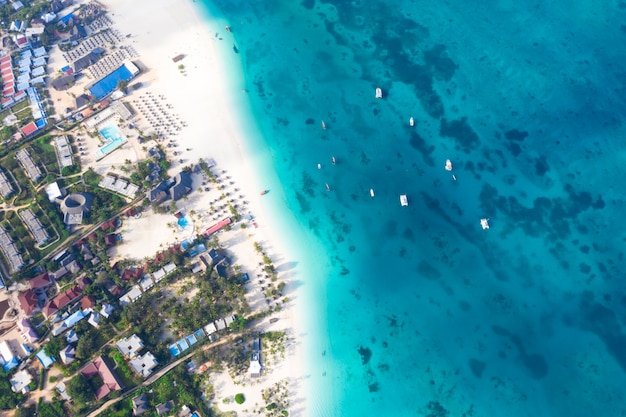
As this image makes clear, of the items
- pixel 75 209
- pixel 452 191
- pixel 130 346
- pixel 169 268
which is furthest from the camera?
pixel 452 191

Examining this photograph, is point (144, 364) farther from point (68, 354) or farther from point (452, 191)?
point (452, 191)

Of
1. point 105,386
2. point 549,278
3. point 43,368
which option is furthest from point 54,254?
point 549,278

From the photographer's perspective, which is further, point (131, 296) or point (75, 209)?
point (75, 209)

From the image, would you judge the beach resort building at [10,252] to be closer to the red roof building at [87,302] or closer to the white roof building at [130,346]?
the red roof building at [87,302]

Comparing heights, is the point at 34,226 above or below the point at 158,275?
Result: above

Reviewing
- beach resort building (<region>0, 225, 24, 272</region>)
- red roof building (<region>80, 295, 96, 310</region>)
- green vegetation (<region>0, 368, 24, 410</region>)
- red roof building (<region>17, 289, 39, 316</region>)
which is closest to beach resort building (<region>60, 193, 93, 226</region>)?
beach resort building (<region>0, 225, 24, 272</region>)

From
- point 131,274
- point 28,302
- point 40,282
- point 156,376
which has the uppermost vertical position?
point 40,282

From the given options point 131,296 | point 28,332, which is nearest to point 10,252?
point 28,332
